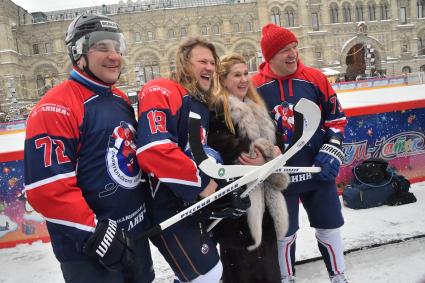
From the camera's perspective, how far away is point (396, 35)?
112 ft

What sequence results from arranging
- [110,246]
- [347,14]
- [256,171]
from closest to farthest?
[110,246]
[256,171]
[347,14]

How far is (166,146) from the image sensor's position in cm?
149

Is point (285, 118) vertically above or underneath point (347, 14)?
underneath

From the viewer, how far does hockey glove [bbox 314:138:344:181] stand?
2.10 meters

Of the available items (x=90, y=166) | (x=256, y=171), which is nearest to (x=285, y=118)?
(x=256, y=171)

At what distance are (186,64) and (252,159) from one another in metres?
0.60

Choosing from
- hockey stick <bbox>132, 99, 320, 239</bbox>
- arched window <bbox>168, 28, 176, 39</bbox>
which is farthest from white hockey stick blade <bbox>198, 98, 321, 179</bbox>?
arched window <bbox>168, 28, 176, 39</bbox>

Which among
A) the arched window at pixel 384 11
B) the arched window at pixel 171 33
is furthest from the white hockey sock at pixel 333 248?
the arched window at pixel 384 11

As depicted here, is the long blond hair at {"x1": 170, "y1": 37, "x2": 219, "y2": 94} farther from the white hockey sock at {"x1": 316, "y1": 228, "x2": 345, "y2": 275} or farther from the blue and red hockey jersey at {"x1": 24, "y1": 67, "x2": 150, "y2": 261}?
the white hockey sock at {"x1": 316, "y1": 228, "x2": 345, "y2": 275}

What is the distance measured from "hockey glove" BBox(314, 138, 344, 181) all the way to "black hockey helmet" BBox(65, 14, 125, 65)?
50.6 inches

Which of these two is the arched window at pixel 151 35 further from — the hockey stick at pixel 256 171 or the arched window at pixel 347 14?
the hockey stick at pixel 256 171

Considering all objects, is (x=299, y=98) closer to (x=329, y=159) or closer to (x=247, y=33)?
(x=329, y=159)

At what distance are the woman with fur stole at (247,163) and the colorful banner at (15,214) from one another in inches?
94.0

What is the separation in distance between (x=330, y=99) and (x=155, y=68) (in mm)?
32334
